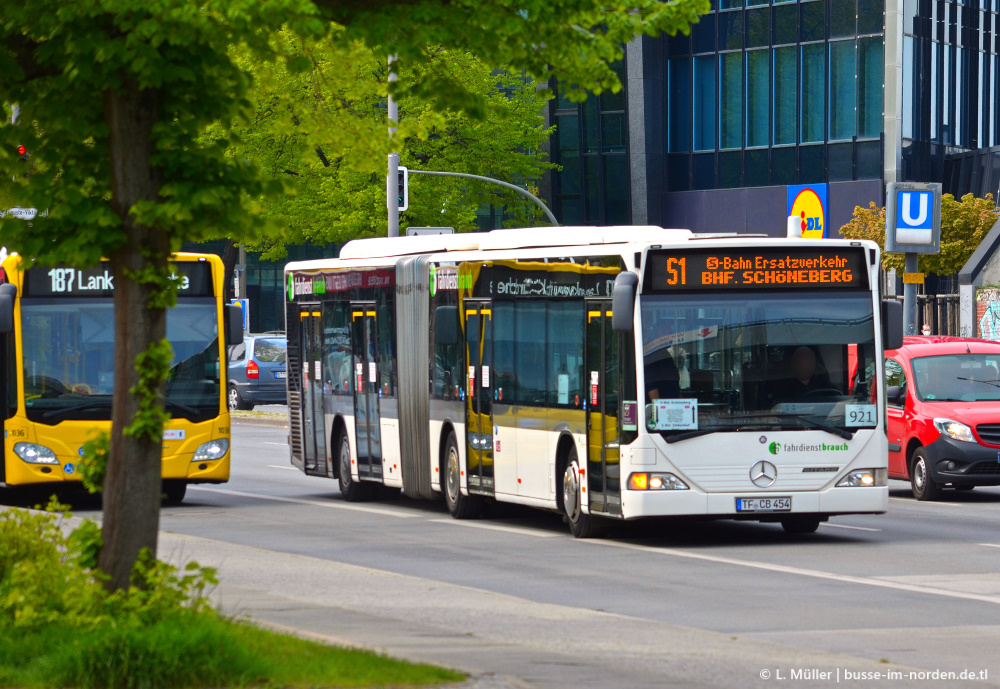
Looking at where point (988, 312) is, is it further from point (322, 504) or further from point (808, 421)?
point (808, 421)

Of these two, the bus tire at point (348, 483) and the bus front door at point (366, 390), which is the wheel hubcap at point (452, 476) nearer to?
the bus front door at point (366, 390)

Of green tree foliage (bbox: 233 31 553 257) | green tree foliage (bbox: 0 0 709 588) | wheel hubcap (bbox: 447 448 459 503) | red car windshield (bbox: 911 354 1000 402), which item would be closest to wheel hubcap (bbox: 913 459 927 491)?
red car windshield (bbox: 911 354 1000 402)

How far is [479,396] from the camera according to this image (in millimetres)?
18422

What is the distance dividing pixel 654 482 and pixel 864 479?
1.97 m

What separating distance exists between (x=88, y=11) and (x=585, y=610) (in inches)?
198

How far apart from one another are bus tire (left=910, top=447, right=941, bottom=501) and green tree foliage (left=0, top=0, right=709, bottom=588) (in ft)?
41.1

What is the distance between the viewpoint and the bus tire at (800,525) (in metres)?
16.9

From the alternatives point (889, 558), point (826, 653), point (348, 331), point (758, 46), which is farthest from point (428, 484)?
point (758, 46)

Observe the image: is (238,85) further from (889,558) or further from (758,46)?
(758,46)

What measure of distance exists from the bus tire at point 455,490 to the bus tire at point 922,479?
5.32 m

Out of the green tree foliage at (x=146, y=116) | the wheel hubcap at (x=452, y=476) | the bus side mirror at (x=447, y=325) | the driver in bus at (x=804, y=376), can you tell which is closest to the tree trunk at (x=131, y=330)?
the green tree foliage at (x=146, y=116)

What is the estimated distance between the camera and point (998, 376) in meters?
21.6

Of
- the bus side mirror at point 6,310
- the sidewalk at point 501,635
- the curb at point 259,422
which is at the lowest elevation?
the curb at point 259,422

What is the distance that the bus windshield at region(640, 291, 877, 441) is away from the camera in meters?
15.5
